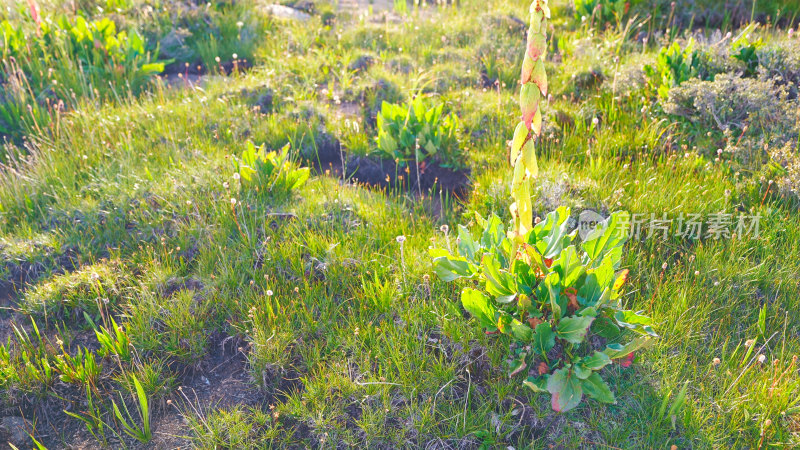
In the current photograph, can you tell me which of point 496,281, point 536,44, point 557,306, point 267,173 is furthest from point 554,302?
point 267,173

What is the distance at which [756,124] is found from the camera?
13.6 ft

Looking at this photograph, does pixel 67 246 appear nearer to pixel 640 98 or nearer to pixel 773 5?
pixel 640 98

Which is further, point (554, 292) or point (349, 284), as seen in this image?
point (349, 284)

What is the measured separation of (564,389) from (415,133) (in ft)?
8.27

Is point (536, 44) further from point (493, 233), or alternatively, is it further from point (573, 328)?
point (573, 328)

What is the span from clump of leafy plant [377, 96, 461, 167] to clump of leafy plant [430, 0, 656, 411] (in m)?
1.61

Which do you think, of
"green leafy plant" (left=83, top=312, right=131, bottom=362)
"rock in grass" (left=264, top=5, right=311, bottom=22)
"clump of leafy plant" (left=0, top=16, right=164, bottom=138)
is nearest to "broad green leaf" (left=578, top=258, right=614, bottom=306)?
"green leafy plant" (left=83, top=312, right=131, bottom=362)

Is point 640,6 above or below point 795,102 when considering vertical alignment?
above

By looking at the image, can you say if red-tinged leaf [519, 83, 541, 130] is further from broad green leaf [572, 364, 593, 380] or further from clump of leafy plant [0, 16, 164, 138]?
clump of leafy plant [0, 16, 164, 138]

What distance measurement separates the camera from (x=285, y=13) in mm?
7582

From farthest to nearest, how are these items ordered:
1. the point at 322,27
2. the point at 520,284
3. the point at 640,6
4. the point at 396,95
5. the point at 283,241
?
the point at 322,27 → the point at 640,6 → the point at 396,95 → the point at 283,241 → the point at 520,284

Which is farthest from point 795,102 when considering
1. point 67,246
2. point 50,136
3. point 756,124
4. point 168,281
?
point 50,136

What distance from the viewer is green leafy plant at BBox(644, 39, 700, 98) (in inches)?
183

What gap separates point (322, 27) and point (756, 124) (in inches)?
198
